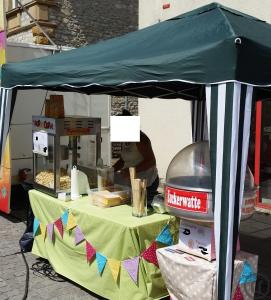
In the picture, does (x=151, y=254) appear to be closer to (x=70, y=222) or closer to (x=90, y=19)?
(x=70, y=222)

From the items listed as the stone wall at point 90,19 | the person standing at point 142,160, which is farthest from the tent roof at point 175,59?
the stone wall at point 90,19

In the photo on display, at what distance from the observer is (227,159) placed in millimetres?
2631

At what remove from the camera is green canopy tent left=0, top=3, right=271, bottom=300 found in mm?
2629

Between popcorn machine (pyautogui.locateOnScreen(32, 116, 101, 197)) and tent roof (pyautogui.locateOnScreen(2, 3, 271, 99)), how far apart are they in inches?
20.7

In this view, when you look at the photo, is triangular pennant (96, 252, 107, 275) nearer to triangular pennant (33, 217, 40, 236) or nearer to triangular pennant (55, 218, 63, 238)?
triangular pennant (55, 218, 63, 238)

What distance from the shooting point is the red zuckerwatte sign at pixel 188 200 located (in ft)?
9.61

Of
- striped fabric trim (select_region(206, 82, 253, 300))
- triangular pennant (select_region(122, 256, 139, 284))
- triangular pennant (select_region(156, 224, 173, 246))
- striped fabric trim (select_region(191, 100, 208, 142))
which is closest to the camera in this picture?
striped fabric trim (select_region(206, 82, 253, 300))

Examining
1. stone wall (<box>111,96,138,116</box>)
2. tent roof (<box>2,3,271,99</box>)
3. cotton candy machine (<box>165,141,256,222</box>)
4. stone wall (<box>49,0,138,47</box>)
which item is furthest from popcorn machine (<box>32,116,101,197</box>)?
stone wall (<box>49,0,138,47</box>)

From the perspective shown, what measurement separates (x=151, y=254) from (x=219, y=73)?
1.61 m

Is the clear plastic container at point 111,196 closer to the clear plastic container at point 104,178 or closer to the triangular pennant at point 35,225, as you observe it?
the clear plastic container at point 104,178

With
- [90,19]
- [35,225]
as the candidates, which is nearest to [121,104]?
[90,19]

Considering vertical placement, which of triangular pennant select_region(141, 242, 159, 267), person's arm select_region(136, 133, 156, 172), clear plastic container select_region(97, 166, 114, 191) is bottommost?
triangular pennant select_region(141, 242, 159, 267)

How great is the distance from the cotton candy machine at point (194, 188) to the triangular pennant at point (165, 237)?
540mm

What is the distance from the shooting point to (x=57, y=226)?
14.2 feet
